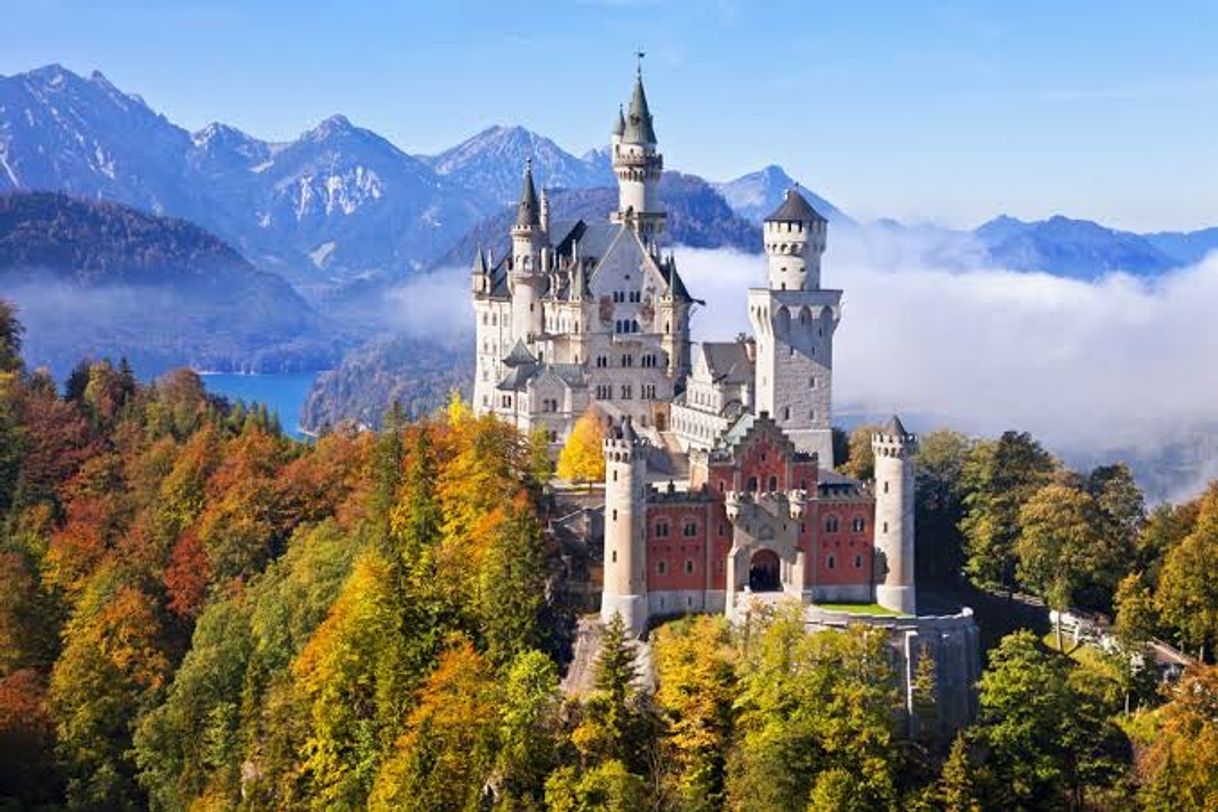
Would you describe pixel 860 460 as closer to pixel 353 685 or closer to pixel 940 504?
pixel 940 504

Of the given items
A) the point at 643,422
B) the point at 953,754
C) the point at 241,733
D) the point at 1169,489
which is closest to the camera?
the point at 953,754

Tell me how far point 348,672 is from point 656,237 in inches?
1743

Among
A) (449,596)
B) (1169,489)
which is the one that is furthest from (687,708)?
(1169,489)

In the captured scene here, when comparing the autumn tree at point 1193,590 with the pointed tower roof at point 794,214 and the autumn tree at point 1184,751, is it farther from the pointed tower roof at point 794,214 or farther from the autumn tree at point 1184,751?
the pointed tower roof at point 794,214

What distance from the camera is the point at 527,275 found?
109 metres

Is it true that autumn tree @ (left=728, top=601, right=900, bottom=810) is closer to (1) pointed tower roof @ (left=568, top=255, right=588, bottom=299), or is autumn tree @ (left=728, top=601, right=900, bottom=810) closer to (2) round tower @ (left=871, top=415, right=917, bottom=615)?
(2) round tower @ (left=871, top=415, right=917, bottom=615)

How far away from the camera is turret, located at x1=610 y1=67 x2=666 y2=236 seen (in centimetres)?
11181

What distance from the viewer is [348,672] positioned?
7681cm

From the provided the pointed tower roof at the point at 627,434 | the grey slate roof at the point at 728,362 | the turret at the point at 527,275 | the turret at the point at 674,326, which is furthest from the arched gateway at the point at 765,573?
the turret at the point at 527,275

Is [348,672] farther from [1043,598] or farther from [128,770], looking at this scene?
[1043,598]

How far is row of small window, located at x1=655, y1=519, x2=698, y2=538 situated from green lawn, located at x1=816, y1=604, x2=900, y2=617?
619cm

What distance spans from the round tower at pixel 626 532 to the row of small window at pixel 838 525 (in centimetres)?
822

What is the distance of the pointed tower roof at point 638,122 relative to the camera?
11350 cm

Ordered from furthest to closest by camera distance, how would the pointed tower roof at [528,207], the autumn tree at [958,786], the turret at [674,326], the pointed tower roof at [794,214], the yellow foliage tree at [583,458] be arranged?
the pointed tower roof at [528,207] < the turret at [674,326] < the yellow foliage tree at [583,458] < the pointed tower roof at [794,214] < the autumn tree at [958,786]
